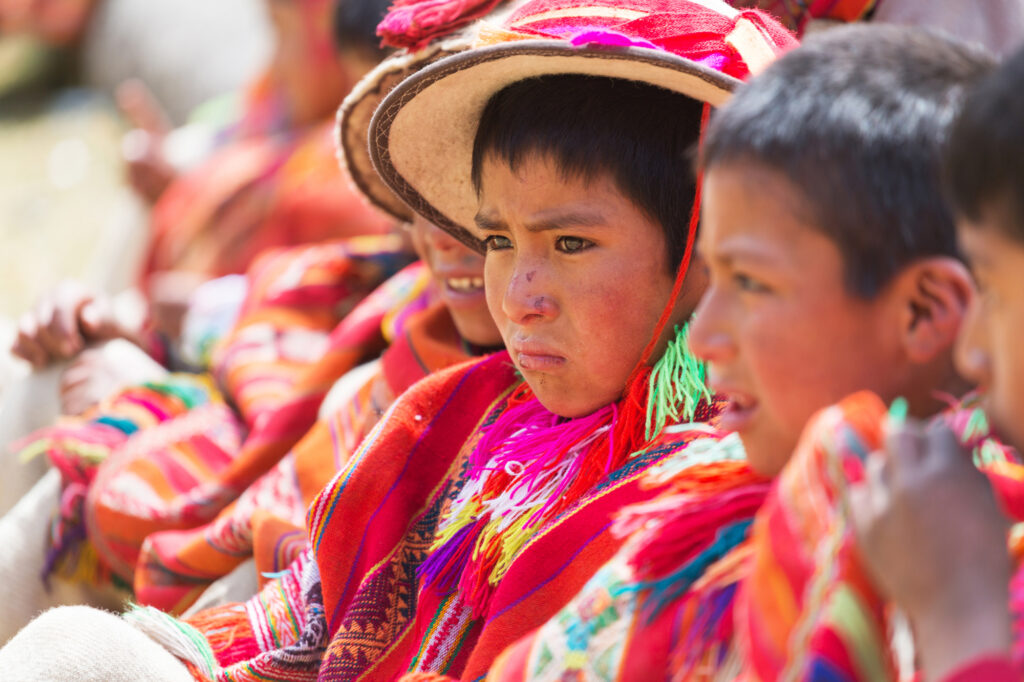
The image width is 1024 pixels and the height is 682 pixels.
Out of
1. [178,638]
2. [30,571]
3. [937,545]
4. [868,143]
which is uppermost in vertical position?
[868,143]

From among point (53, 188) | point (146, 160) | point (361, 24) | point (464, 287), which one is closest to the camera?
point (464, 287)

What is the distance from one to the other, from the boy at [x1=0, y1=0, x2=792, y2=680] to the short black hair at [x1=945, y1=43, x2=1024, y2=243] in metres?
0.49

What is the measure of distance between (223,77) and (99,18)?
1077 mm

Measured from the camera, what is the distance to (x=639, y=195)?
1470 mm

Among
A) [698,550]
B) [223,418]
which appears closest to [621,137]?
[698,550]

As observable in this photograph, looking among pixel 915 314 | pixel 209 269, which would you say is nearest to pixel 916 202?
pixel 915 314

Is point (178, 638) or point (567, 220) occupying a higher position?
point (567, 220)

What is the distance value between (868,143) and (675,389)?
487mm

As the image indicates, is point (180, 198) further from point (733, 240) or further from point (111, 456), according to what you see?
point (733, 240)

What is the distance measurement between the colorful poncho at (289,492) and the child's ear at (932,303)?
1110mm

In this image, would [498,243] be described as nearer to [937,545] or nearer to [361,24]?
[937,545]

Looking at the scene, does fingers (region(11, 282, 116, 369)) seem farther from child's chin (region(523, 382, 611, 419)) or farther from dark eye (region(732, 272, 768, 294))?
dark eye (region(732, 272, 768, 294))

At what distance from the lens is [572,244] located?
4.82 ft

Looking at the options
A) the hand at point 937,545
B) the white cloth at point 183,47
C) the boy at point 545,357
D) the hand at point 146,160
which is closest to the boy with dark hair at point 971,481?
the hand at point 937,545
